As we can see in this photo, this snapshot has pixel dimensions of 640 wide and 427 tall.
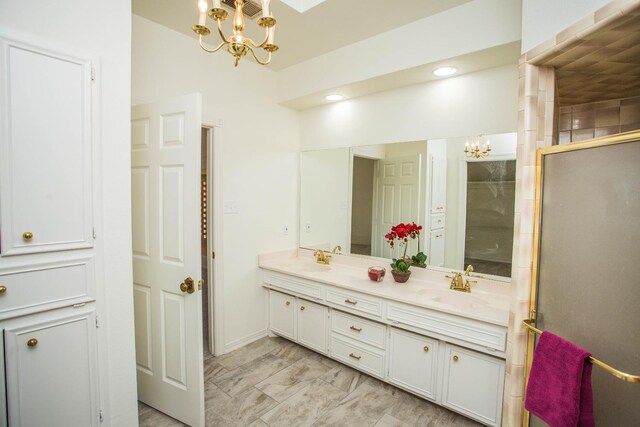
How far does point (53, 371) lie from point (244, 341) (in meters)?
1.74

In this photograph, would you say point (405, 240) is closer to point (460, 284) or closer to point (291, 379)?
point (460, 284)

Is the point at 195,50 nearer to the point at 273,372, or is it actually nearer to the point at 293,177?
the point at 293,177

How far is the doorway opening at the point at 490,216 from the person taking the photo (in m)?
2.20

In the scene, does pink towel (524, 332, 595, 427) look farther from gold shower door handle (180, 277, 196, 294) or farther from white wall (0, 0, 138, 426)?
white wall (0, 0, 138, 426)

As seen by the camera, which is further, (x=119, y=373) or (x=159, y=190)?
(x=159, y=190)

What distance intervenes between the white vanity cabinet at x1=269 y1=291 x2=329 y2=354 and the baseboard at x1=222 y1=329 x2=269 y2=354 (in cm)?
12

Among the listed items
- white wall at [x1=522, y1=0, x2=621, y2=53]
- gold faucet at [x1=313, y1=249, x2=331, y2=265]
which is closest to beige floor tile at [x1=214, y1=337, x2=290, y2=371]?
gold faucet at [x1=313, y1=249, x2=331, y2=265]

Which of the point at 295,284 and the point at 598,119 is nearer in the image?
the point at 598,119

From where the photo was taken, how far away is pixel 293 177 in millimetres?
3465

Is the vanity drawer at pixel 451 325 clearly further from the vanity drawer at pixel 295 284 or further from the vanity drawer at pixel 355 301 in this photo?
the vanity drawer at pixel 295 284

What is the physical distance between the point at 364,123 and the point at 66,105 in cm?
224

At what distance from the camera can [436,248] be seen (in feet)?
8.33

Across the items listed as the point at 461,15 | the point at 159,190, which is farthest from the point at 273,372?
the point at 461,15

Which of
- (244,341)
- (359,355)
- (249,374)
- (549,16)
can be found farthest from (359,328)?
(549,16)
